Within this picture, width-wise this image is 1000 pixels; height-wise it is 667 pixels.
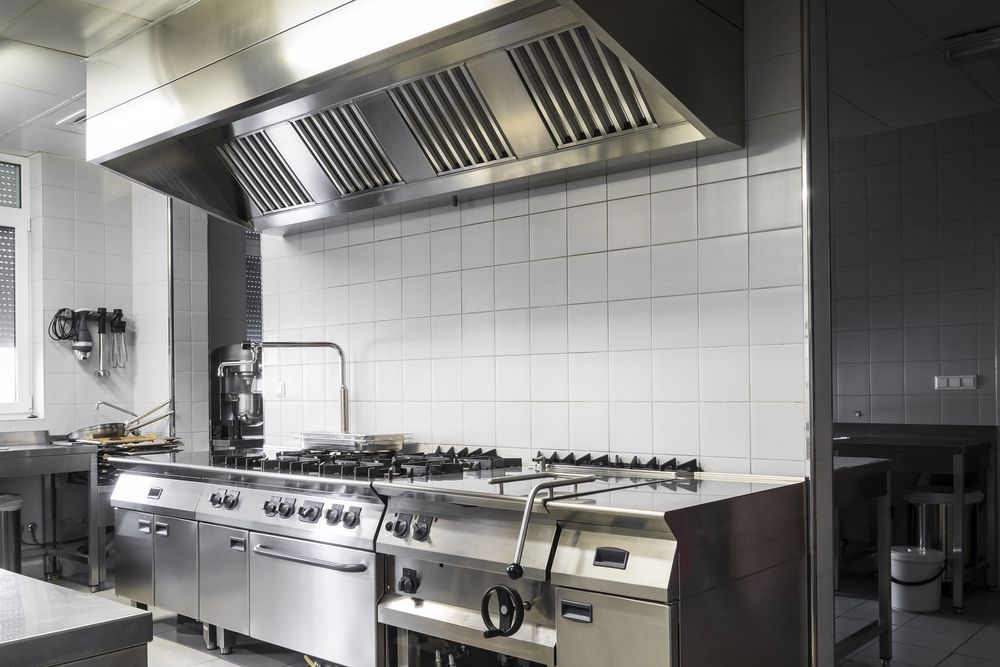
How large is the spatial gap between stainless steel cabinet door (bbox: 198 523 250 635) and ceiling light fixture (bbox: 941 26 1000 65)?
3.73 meters

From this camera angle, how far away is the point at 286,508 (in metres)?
2.88

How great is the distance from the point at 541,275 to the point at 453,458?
767 millimetres

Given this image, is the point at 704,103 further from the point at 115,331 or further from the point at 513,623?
the point at 115,331

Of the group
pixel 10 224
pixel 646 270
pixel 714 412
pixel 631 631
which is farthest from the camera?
pixel 10 224

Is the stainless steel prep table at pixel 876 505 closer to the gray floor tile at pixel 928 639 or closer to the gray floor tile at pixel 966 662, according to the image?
the gray floor tile at pixel 966 662

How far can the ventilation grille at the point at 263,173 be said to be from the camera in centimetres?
354

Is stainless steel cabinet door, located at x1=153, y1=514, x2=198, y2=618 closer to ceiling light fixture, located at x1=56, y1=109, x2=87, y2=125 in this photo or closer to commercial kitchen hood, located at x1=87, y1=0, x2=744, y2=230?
commercial kitchen hood, located at x1=87, y1=0, x2=744, y2=230

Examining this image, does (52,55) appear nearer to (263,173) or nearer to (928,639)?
(263,173)

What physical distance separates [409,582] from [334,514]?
0.41m

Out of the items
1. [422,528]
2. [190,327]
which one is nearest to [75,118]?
[190,327]

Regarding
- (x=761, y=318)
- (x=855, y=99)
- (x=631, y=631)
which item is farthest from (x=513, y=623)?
(x=855, y=99)

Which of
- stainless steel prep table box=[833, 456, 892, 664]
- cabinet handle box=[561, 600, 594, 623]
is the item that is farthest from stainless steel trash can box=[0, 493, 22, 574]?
stainless steel prep table box=[833, 456, 892, 664]

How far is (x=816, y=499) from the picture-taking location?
2.35 m

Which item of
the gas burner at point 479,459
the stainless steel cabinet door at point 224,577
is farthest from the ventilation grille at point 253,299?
the gas burner at point 479,459
